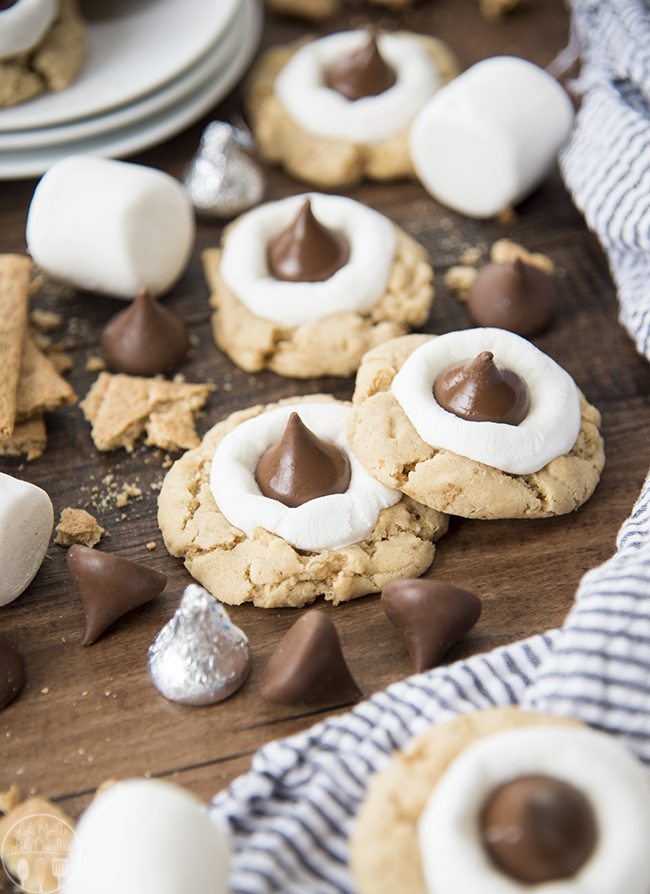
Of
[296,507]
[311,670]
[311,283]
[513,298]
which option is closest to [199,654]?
[311,670]

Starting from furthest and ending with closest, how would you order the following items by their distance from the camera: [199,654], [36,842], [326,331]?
1. [326,331]
2. [199,654]
3. [36,842]

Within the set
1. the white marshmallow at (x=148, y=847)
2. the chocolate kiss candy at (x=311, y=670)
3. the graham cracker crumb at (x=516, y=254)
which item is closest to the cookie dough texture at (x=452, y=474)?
the chocolate kiss candy at (x=311, y=670)

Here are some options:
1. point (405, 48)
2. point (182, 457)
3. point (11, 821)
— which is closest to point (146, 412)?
point (182, 457)

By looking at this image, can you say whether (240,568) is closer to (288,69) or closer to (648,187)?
(648,187)

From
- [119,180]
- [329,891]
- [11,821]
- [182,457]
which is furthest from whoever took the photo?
[119,180]

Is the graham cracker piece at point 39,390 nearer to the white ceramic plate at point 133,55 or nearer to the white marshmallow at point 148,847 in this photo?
the white ceramic plate at point 133,55

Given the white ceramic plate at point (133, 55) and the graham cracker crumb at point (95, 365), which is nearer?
the graham cracker crumb at point (95, 365)

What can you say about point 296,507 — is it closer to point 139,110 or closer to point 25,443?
point 25,443
